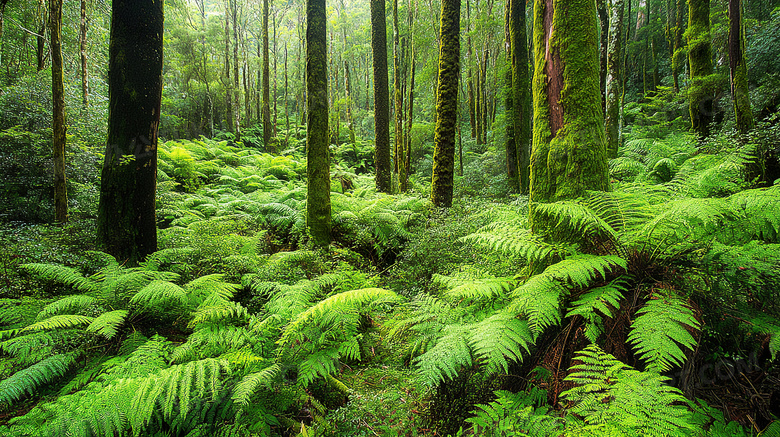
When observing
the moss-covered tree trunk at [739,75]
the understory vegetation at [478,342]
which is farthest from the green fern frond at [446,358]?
the moss-covered tree trunk at [739,75]

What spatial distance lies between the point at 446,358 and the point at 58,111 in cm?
782

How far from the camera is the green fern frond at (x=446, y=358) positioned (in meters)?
1.89

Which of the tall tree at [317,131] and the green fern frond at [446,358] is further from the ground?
the tall tree at [317,131]

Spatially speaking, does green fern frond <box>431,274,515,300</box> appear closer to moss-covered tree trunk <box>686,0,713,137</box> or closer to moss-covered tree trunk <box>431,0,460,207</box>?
moss-covered tree trunk <box>431,0,460,207</box>

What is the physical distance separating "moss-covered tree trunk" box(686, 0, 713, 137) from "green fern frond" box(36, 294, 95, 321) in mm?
11471

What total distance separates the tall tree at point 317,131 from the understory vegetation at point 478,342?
1984mm

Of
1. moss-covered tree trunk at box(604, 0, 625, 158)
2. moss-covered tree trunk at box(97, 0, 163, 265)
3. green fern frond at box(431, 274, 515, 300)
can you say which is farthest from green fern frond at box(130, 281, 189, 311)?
moss-covered tree trunk at box(604, 0, 625, 158)

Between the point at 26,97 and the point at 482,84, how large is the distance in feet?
70.7

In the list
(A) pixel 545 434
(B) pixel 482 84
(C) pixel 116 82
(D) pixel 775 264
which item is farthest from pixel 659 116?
(C) pixel 116 82

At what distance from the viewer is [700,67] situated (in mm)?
7453

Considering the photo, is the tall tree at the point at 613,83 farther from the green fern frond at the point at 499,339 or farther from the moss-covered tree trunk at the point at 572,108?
the green fern frond at the point at 499,339

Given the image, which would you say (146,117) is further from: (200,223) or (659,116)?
(659,116)

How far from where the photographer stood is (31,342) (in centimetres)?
243

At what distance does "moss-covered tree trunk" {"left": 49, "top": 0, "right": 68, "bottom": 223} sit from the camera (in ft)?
17.9
